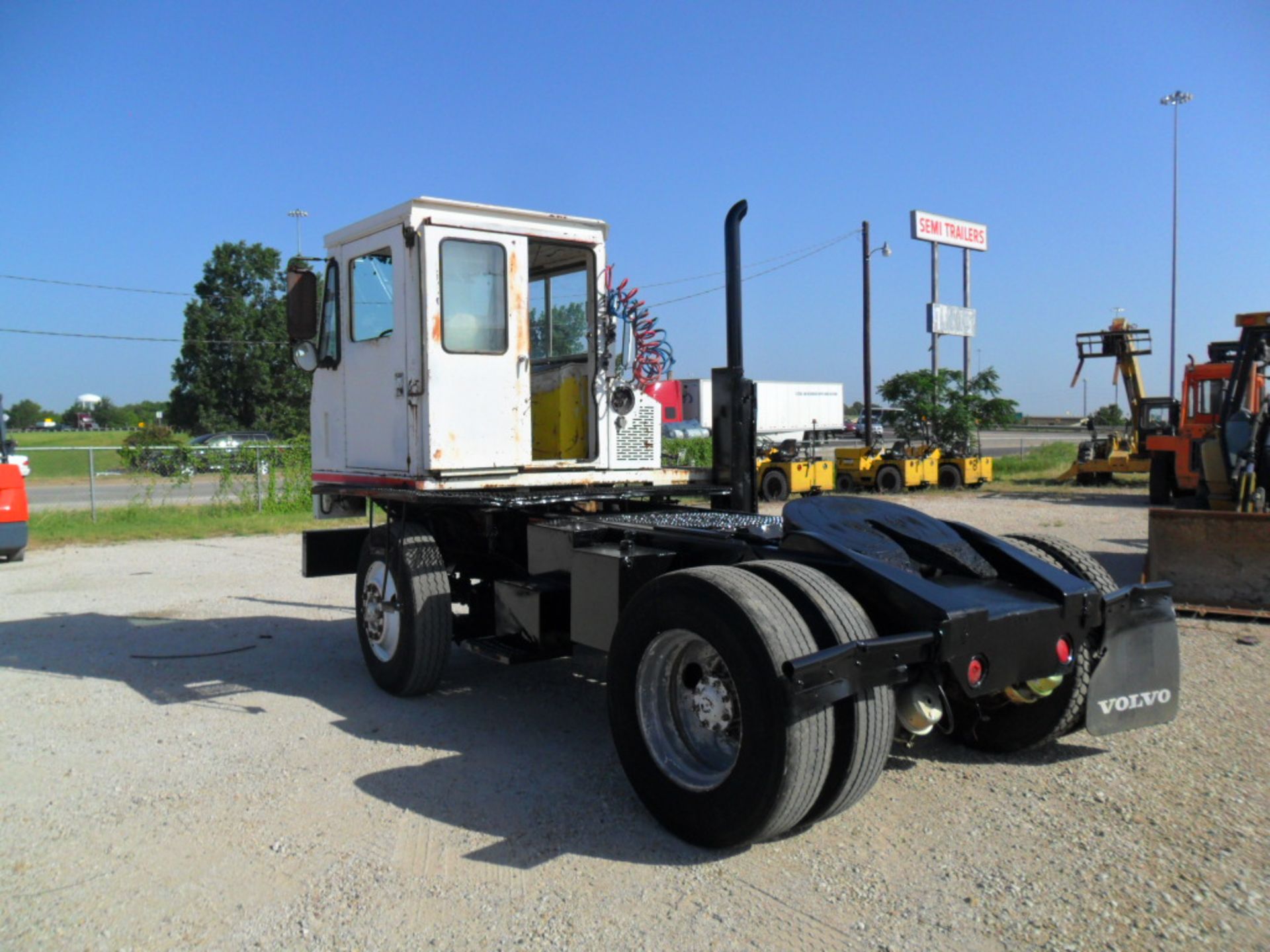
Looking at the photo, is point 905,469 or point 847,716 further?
point 905,469

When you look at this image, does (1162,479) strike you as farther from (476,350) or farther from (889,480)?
(476,350)

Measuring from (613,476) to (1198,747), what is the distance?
3.64m

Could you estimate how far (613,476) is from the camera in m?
6.54

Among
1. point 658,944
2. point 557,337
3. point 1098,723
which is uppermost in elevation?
point 557,337

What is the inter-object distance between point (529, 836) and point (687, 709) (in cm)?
83

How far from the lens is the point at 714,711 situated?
3.95 m

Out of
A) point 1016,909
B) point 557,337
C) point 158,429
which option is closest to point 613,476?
point 557,337

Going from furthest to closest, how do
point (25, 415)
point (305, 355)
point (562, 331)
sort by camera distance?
point (25, 415) < point (562, 331) < point (305, 355)

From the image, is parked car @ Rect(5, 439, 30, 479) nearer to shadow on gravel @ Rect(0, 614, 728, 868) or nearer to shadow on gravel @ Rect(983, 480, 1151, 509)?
shadow on gravel @ Rect(0, 614, 728, 868)

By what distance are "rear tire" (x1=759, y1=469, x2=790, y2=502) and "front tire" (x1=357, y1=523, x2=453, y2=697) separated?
1716 cm

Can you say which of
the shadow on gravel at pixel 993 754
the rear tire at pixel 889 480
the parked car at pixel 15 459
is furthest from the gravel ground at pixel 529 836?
the rear tire at pixel 889 480

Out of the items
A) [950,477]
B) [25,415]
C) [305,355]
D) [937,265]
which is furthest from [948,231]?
[25,415]

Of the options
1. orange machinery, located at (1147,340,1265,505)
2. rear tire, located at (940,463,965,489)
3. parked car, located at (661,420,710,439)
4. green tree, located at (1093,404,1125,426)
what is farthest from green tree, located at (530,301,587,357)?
green tree, located at (1093,404,1125,426)

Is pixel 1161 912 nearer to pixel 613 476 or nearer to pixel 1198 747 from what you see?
pixel 1198 747
